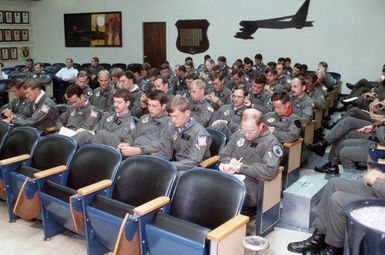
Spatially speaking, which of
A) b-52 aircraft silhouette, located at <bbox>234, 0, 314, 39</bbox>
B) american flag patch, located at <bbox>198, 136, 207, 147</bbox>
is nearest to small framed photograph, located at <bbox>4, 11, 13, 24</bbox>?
b-52 aircraft silhouette, located at <bbox>234, 0, 314, 39</bbox>

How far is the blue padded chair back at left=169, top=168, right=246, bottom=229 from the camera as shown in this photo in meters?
2.28

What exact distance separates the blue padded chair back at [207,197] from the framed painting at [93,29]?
10778 mm

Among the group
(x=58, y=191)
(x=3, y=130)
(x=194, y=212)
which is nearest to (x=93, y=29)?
(x=3, y=130)

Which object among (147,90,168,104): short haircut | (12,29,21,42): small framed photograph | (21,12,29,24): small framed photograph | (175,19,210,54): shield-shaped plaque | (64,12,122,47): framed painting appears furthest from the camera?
(21,12,29,24): small framed photograph

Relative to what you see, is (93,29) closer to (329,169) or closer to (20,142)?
(20,142)

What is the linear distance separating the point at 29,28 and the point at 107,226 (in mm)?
13476

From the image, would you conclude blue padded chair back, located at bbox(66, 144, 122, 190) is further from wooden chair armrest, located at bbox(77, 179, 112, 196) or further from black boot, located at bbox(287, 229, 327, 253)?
black boot, located at bbox(287, 229, 327, 253)

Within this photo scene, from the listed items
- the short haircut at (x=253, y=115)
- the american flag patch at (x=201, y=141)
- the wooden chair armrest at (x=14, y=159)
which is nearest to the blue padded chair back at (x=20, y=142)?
the wooden chair armrest at (x=14, y=159)

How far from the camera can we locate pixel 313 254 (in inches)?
109

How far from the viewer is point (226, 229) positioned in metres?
2.04

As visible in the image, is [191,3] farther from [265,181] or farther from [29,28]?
[265,181]

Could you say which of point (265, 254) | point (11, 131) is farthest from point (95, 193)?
point (11, 131)

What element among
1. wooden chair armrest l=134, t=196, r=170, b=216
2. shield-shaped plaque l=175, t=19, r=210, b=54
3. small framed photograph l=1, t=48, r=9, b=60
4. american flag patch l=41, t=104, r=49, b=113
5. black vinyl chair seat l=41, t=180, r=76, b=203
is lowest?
black vinyl chair seat l=41, t=180, r=76, b=203

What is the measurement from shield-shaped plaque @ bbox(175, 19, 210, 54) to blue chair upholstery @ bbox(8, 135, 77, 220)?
27.9 feet
